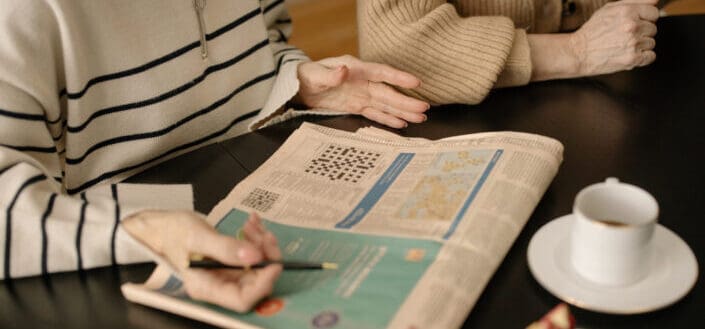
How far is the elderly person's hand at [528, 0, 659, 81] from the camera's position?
3.68ft

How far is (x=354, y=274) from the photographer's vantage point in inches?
28.5

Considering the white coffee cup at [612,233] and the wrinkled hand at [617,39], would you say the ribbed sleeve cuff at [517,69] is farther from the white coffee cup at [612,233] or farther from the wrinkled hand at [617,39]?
the white coffee cup at [612,233]

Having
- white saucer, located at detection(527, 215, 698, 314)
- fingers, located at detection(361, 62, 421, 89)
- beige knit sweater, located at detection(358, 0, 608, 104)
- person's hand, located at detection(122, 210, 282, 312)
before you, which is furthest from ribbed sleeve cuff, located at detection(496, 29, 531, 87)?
person's hand, located at detection(122, 210, 282, 312)

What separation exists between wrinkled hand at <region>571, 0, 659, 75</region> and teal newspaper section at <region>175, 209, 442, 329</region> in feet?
1.71

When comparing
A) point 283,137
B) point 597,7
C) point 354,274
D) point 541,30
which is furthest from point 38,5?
point 597,7

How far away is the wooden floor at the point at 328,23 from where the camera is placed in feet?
8.23

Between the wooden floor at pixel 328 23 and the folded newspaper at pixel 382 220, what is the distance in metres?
1.57

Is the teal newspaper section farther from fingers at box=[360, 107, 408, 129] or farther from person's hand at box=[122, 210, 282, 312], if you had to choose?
fingers at box=[360, 107, 408, 129]

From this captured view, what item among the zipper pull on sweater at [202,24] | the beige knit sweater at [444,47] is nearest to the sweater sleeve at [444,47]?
the beige knit sweater at [444,47]

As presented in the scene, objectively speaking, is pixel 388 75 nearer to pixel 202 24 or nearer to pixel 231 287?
pixel 202 24

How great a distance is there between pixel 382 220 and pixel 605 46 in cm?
52

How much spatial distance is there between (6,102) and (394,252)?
1.45ft

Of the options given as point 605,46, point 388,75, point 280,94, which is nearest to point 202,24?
point 280,94

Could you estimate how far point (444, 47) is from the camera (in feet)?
3.63
